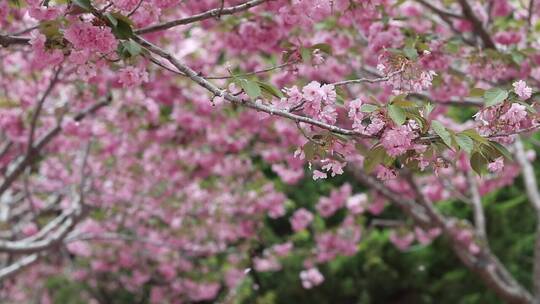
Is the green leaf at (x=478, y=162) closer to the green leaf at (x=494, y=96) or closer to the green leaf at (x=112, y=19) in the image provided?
the green leaf at (x=494, y=96)

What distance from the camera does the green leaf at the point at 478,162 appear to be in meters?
1.70

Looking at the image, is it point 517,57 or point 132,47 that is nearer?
point 132,47

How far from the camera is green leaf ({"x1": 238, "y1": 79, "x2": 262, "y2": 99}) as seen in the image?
1.74m

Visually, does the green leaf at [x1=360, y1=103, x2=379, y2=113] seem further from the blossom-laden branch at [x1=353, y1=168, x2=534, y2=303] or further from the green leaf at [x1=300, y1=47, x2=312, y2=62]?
the blossom-laden branch at [x1=353, y1=168, x2=534, y2=303]

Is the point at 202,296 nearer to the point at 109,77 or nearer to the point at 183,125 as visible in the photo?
the point at 183,125

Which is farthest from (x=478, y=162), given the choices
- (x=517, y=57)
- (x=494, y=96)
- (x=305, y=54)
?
(x=517, y=57)

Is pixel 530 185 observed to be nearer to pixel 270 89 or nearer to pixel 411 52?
pixel 411 52

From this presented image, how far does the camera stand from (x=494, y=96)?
5.78 ft

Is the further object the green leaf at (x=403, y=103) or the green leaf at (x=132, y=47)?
the green leaf at (x=132, y=47)

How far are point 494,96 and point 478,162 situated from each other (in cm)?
19

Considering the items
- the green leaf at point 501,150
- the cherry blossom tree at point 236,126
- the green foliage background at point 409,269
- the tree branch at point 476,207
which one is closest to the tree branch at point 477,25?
the cherry blossom tree at point 236,126

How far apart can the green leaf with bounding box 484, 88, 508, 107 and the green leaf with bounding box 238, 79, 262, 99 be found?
23.2 inches

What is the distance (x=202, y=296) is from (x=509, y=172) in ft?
11.2

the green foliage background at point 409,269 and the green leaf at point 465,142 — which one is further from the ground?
the green leaf at point 465,142
